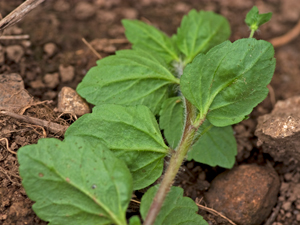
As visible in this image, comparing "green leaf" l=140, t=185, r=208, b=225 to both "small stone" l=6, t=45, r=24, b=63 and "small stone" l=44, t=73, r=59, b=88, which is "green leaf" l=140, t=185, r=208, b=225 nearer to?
"small stone" l=44, t=73, r=59, b=88

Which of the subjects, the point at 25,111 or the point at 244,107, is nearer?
the point at 244,107

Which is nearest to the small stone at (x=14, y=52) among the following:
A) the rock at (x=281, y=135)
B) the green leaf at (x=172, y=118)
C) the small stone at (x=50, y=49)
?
the small stone at (x=50, y=49)

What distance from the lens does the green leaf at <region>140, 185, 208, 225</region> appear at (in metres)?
2.68

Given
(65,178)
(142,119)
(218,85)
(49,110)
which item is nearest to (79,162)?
(65,178)

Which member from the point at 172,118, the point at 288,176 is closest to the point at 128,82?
the point at 172,118

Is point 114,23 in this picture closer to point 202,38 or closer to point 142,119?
point 202,38

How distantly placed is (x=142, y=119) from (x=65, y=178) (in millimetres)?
843

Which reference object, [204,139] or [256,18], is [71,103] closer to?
[204,139]

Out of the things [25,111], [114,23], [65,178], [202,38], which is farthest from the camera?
[114,23]

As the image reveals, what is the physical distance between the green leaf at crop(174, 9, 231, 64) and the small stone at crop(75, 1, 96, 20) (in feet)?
4.25

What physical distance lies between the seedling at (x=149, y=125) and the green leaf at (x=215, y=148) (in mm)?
10

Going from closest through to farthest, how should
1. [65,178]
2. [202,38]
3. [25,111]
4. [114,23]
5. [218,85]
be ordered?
1. [65,178]
2. [218,85]
3. [25,111]
4. [202,38]
5. [114,23]

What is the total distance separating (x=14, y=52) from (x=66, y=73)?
0.62 meters

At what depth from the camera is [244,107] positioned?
2902 mm
